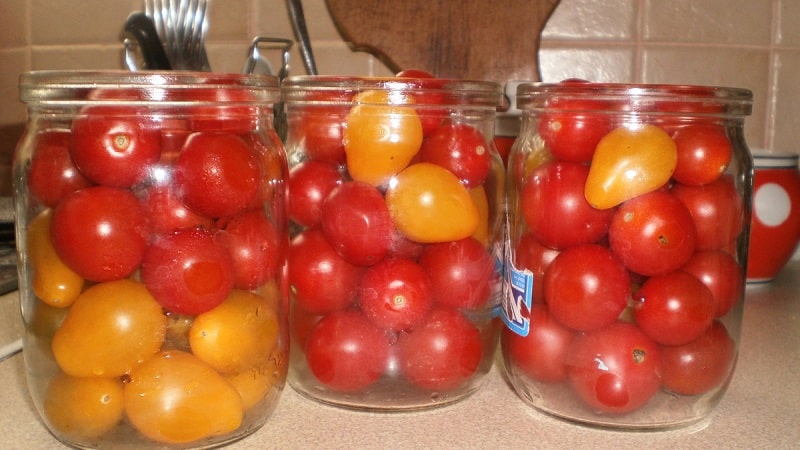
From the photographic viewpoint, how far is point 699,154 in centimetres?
47

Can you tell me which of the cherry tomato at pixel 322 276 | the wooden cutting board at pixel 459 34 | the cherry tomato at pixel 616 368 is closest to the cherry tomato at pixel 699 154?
the cherry tomato at pixel 616 368

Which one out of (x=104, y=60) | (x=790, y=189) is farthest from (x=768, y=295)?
(x=104, y=60)

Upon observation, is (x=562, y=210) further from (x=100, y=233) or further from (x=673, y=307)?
(x=100, y=233)

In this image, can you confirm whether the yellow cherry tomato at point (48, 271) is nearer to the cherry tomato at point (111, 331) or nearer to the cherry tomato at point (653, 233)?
the cherry tomato at point (111, 331)

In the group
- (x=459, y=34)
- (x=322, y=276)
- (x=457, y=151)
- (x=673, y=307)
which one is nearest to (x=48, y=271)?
(x=322, y=276)

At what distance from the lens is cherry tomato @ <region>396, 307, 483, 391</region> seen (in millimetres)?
484

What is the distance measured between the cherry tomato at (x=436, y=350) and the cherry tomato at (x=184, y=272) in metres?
0.13

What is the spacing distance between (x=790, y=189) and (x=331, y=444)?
713mm

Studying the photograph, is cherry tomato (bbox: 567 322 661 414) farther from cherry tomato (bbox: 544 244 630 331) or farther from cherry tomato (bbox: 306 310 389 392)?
cherry tomato (bbox: 306 310 389 392)

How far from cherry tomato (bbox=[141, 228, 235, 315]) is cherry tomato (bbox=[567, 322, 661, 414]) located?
0.23m

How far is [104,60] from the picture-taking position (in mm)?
1089

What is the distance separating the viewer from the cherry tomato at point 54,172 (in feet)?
1.42

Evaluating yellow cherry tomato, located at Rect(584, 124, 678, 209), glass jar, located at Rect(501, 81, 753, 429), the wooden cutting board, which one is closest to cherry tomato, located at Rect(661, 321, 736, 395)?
glass jar, located at Rect(501, 81, 753, 429)

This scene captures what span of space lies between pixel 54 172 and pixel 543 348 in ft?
1.06
